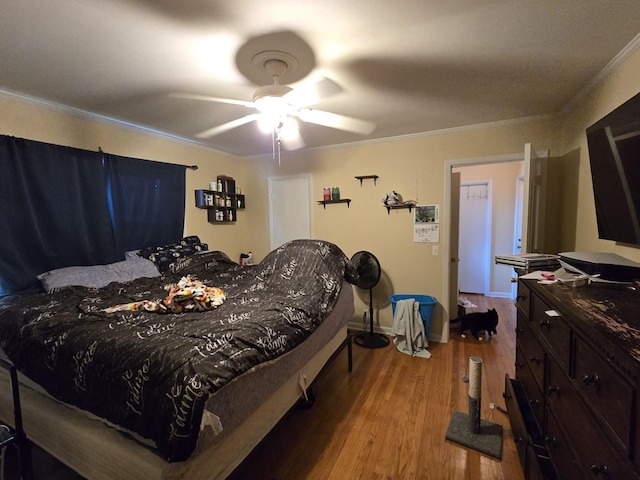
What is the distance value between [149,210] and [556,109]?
13.5 ft

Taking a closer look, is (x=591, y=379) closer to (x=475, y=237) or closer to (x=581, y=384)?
(x=581, y=384)

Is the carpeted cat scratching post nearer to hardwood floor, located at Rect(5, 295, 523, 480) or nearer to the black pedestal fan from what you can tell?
hardwood floor, located at Rect(5, 295, 523, 480)

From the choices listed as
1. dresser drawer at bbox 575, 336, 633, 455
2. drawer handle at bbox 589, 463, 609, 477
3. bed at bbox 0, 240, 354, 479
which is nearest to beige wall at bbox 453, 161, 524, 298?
bed at bbox 0, 240, 354, 479

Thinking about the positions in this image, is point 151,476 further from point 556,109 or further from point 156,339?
point 556,109

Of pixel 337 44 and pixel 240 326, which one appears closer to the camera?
pixel 240 326

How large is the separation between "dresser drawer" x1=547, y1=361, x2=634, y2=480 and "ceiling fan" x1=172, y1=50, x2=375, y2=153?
6.57 ft

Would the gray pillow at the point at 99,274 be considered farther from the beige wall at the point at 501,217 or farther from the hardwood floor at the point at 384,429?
the beige wall at the point at 501,217

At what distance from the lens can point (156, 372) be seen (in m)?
1.17

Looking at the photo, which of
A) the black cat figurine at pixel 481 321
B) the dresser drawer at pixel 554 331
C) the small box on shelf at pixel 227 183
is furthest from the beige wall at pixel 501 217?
the dresser drawer at pixel 554 331

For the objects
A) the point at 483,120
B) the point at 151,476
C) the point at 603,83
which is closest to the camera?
the point at 151,476

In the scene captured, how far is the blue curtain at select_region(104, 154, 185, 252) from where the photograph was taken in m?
2.93

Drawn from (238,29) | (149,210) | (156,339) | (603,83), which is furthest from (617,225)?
(149,210)

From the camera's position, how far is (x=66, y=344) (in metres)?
1.45

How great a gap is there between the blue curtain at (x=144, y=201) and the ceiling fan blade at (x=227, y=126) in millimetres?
492
